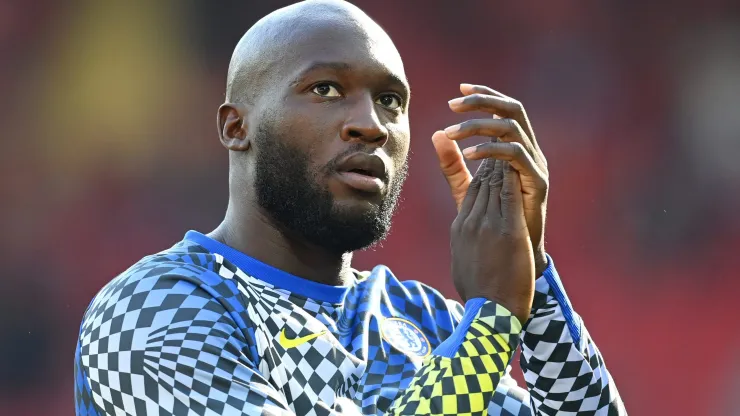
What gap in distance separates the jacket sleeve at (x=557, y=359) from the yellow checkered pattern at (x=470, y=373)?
0.35m

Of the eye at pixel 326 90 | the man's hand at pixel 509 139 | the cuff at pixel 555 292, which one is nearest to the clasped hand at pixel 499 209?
the man's hand at pixel 509 139

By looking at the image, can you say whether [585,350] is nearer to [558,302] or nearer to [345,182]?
[558,302]

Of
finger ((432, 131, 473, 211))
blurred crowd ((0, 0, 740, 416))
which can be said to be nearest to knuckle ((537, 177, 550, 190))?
finger ((432, 131, 473, 211))

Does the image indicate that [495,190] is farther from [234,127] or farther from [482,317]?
[234,127]

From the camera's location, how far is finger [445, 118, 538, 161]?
240cm

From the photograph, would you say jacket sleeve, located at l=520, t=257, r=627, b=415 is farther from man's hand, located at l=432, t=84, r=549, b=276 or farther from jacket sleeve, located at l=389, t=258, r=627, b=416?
man's hand, located at l=432, t=84, r=549, b=276

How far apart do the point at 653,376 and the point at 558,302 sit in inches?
221

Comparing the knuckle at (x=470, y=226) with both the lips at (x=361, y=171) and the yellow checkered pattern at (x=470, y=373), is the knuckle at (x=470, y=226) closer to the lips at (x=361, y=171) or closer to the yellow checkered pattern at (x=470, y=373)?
the yellow checkered pattern at (x=470, y=373)

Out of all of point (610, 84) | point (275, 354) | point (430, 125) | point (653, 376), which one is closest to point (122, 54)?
point (430, 125)

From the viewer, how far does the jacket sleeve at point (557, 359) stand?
2.74m

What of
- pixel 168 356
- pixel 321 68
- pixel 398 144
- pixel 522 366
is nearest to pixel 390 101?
pixel 398 144

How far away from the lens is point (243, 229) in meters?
2.96

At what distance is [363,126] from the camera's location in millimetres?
2754

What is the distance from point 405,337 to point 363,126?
636 millimetres
